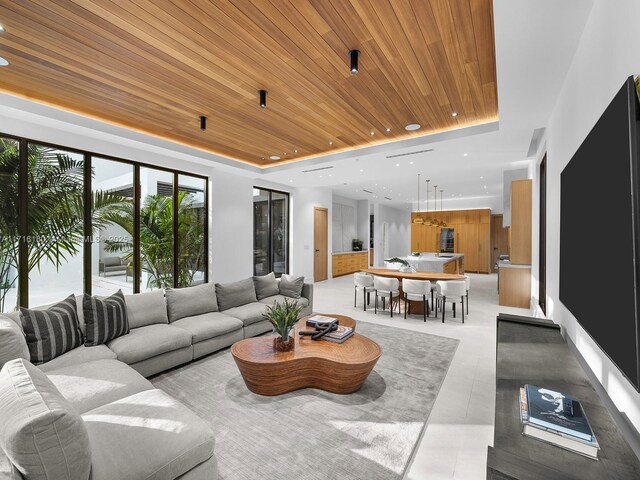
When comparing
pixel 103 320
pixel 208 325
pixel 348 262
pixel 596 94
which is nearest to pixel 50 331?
pixel 103 320

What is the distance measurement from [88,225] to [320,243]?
21.2 feet

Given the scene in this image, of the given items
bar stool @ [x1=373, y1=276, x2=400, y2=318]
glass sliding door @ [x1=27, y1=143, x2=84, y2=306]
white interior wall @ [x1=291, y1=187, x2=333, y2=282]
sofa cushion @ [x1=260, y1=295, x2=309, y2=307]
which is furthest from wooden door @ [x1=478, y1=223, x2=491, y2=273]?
glass sliding door @ [x1=27, y1=143, x2=84, y2=306]

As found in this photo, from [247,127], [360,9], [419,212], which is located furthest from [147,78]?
[419,212]

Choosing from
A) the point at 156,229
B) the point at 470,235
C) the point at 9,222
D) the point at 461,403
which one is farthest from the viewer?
the point at 470,235

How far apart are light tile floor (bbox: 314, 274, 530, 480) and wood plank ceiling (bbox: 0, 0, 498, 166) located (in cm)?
304

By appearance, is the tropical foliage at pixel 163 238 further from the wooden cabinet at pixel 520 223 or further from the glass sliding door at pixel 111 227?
the wooden cabinet at pixel 520 223

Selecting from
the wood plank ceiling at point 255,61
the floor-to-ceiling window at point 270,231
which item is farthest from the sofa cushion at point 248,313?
the floor-to-ceiling window at point 270,231

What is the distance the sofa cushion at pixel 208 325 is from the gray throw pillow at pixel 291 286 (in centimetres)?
128

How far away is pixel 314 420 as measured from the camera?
2.39 metres

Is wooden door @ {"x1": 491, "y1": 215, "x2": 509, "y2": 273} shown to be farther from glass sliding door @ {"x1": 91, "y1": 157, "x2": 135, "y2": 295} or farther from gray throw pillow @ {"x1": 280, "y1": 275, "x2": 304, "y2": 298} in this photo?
glass sliding door @ {"x1": 91, "y1": 157, "x2": 135, "y2": 295}

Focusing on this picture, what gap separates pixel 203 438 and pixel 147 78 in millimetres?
3226

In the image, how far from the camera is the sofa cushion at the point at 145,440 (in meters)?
1.39

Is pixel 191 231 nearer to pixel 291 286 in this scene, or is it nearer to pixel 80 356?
pixel 291 286

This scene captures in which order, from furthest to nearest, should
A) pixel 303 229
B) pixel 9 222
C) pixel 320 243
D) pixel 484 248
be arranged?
pixel 484 248, pixel 320 243, pixel 303 229, pixel 9 222
